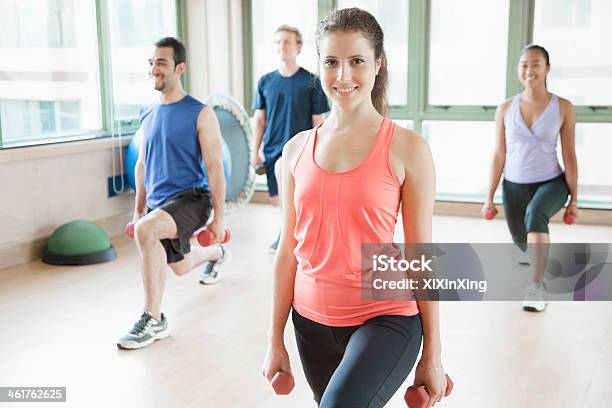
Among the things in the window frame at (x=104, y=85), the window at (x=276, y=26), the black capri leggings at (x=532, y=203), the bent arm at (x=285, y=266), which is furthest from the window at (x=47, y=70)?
the bent arm at (x=285, y=266)

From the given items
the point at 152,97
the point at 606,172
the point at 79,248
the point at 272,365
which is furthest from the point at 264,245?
the point at 272,365

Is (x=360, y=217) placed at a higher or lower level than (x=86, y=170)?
higher

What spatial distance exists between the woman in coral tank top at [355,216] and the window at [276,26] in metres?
5.59

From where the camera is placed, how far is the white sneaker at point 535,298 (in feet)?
13.5

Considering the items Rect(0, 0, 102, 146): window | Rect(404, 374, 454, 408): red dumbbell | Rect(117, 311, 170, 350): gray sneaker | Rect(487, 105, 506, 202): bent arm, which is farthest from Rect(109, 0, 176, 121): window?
Rect(404, 374, 454, 408): red dumbbell

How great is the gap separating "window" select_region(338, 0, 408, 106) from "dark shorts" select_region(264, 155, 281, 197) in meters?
1.99

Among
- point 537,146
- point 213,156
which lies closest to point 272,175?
point 213,156

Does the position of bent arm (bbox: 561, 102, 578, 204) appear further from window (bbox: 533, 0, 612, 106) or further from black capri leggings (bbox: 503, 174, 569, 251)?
window (bbox: 533, 0, 612, 106)

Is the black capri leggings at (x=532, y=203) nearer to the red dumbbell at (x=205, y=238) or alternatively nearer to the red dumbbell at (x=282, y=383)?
the red dumbbell at (x=205, y=238)

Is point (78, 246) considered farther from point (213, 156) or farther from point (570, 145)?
point (570, 145)

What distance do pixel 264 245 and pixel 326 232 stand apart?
3.96m

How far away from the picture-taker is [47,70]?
217 inches

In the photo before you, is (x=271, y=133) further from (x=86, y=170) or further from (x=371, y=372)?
(x=371, y=372)

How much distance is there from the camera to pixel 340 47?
174 centimetres
